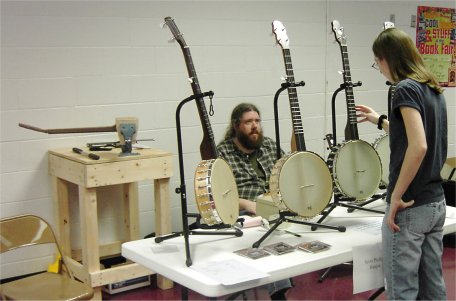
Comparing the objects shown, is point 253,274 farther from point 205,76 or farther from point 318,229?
point 205,76

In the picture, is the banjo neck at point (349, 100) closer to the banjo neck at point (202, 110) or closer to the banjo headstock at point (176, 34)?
the banjo neck at point (202, 110)

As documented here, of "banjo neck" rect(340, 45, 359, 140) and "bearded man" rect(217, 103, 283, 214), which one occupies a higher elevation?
"banjo neck" rect(340, 45, 359, 140)

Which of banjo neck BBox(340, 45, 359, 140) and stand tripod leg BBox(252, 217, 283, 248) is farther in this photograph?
banjo neck BBox(340, 45, 359, 140)

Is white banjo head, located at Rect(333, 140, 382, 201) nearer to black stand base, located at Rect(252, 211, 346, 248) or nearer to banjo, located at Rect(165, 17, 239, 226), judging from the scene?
black stand base, located at Rect(252, 211, 346, 248)

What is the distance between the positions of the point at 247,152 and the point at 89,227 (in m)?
1.12

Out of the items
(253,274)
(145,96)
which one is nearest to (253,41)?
(145,96)

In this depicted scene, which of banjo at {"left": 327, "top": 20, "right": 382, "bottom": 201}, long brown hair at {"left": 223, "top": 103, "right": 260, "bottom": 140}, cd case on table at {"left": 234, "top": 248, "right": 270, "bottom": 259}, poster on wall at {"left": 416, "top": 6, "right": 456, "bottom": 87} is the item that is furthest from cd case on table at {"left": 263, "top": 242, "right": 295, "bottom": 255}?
poster on wall at {"left": 416, "top": 6, "right": 456, "bottom": 87}

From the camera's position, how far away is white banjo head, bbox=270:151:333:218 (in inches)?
88.2

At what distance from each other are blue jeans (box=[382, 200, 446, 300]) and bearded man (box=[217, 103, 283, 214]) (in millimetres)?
1496

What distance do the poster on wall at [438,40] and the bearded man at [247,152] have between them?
211 centimetres

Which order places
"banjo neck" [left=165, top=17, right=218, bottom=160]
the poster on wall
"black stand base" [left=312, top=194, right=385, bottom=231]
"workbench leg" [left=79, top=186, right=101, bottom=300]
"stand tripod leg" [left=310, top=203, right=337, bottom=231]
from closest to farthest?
"banjo neck" [left=165, top=17, right=218, bottom=160]
"stand tripod leg" [left=310, top=203, right=337, bottom=231]
"black stand base" [left=312, top=194, right=385, bottom=231]
"workbench leg" [left=79, top=186, right=101, bottom=300]
the poster on wall

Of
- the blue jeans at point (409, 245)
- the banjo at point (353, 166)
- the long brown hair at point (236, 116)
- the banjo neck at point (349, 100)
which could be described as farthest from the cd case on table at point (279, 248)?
the long brown hair at point (236, 116)

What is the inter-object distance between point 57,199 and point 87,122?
507 mm

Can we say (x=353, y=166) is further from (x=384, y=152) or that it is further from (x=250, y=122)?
(x=250, y=122)
